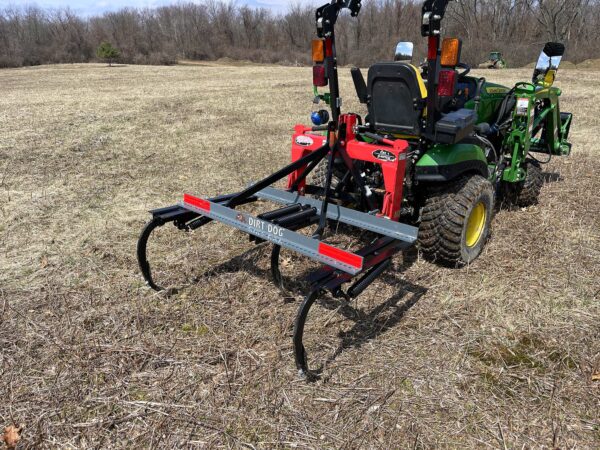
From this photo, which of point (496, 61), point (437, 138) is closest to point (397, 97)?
point (437, 138)

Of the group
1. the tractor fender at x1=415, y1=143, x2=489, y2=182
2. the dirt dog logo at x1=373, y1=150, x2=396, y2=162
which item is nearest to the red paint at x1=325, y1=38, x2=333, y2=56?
the dirt dog logo at x1=373, y1=150, x2=396, y2=162

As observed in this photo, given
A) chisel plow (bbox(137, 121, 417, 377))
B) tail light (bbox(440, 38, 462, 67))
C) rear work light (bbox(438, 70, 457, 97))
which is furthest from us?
rear work light (bbox(438, 70, 457, 97))

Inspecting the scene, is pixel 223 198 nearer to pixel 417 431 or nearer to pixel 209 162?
pixel 417 431

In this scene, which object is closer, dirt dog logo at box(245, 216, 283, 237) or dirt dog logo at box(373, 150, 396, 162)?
dirt dog logo at box(245, 216, 283, 237)

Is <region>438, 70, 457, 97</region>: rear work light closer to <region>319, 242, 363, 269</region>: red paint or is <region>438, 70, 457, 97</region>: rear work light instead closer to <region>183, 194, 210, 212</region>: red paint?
<region>319, 242, 363, 269</region>: red paint

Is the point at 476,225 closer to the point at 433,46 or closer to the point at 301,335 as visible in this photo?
the point at 433,46

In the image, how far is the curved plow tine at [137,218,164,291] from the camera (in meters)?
3.38

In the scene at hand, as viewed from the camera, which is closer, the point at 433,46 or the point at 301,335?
the point at 301,335

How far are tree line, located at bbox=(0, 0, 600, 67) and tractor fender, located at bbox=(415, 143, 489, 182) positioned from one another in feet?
88.4

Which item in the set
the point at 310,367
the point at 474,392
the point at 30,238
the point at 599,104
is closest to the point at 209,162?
the point at 30,238

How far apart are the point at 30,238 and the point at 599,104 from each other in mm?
13313

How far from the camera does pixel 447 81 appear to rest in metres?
3.04

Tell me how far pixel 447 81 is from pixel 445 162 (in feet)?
2.33

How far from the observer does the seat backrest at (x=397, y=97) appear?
3.48m
